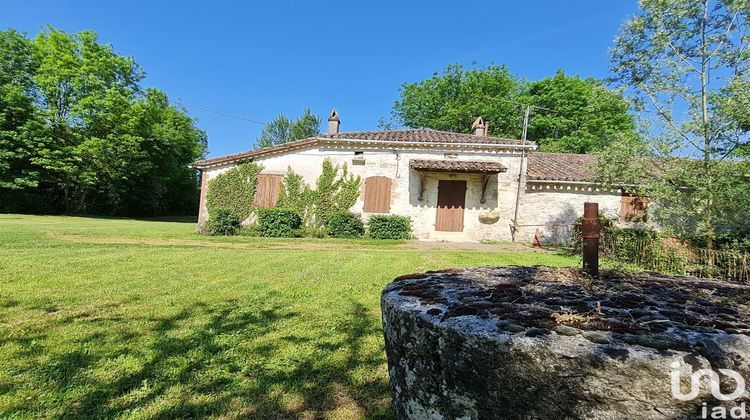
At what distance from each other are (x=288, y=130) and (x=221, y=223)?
2892cm

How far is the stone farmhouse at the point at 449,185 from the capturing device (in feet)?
48.0

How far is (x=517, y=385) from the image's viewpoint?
1.04 m

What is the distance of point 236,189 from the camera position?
1520cm

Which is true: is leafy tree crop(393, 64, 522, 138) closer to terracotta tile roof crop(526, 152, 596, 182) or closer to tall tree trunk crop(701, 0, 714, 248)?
terracotta tile roof crop(526, 152, 596, 182)

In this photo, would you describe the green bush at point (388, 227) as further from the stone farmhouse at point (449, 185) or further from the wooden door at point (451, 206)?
the wooden door at point (451, 206)

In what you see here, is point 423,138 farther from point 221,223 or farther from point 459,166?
point 221,223

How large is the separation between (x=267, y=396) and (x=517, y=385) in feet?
6.44

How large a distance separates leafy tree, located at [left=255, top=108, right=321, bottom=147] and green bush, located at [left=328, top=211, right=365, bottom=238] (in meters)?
27.1

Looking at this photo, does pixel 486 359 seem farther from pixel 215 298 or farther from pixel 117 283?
pixel 117 283

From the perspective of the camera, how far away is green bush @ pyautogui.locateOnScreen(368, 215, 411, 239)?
14.5 m

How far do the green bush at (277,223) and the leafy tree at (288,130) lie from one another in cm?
2685

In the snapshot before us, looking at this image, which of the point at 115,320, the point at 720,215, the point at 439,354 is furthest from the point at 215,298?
the point at 720,215
